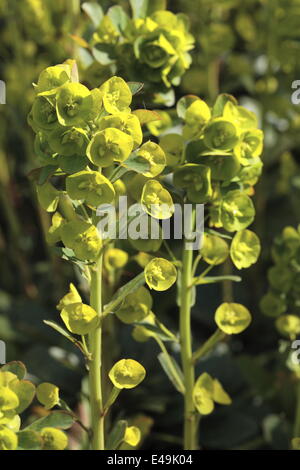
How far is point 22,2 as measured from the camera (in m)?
1.41

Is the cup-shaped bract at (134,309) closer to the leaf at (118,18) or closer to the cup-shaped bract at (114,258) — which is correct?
the cup-shaped bract at (114,258)

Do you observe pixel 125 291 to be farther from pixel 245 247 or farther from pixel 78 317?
pixel 245 247

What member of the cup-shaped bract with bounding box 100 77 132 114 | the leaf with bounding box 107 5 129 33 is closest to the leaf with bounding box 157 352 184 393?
the cup-shaped bract with bounding box 100 77 132 114

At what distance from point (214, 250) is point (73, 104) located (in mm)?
288

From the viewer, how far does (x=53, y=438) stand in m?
0.74

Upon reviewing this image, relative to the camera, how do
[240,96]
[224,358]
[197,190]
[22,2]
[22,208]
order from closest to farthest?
[197,190]
[224,358]
[22,2]
[22,208]
[240,96]

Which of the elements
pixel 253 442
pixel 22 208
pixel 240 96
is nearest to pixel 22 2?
pixel 22 208

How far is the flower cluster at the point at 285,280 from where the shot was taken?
0.94 m

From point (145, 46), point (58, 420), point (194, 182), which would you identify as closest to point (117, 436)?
point (58, 420)

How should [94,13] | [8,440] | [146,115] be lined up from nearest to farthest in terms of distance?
Answer: [8,440]
[146,115]
[94,13]

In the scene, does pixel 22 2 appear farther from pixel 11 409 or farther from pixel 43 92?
pixel 11 409

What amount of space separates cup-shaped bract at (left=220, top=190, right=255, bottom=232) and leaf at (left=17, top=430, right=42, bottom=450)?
0.32m

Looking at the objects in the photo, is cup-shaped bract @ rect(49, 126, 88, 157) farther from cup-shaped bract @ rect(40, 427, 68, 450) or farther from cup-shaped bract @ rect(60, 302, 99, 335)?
cup-shaped bract @ rect(40, 427, 68, 450)

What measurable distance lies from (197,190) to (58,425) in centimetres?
30
